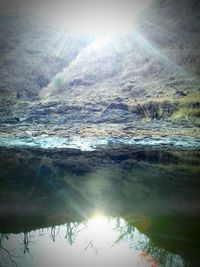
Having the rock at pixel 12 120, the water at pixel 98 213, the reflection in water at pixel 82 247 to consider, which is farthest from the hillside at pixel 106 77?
the reflection in water at pixel 82 247

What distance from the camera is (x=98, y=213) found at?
11.6 metres

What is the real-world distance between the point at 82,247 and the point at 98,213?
10.1 feet

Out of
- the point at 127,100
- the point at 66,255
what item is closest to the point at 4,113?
the point at 127,100

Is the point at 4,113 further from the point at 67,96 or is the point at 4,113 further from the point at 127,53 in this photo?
the point at 127,53

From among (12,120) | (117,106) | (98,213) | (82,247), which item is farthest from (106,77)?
(82,247)

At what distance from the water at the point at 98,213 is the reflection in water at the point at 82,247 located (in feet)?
0.07

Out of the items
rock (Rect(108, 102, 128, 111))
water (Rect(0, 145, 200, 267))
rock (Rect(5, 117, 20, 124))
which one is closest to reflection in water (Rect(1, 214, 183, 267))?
water (Rect(0, 145, 200, 267))

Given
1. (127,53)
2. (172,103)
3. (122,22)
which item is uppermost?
(122,22)

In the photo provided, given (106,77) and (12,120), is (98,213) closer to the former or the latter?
(12,120)

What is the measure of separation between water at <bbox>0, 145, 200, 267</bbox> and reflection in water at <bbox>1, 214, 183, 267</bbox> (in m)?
0.02

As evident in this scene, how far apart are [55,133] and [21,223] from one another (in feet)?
74.3

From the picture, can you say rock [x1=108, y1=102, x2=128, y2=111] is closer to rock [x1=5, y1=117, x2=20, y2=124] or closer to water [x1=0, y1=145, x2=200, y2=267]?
rock [x1=5, y1=117, x2=20, y2=124]

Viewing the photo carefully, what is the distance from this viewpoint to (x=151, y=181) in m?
16.8

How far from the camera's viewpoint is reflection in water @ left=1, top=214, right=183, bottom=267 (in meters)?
7.84
